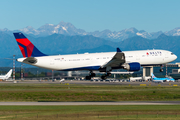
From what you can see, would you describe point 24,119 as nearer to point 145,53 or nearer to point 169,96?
point 169,96

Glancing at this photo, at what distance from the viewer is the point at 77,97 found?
58.7 meters

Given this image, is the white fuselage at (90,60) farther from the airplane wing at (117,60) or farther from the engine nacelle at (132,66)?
the engine nacelle at (132,66)

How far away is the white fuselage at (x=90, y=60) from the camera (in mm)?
65438

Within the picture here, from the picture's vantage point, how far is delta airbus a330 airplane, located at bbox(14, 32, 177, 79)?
214 ft

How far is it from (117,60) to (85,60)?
679 centimetres

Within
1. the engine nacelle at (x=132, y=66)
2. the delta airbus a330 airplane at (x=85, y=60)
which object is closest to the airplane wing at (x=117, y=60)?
the delta airbus a330 airplane at (x=85, y=60)

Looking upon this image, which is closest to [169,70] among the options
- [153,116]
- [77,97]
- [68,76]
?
[68,76]

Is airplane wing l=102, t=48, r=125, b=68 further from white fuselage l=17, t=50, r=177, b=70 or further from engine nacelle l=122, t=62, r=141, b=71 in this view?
white fuselage l=17, t=50, r=177, b=70

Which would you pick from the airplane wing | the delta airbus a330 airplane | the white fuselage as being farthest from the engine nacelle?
the white fuselage

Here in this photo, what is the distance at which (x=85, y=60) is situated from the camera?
66.6m

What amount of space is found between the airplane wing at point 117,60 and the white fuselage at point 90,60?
1.55m

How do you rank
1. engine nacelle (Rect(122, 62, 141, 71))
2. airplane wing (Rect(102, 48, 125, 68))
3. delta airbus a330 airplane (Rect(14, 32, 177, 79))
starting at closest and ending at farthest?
1. airplane wing (Rect(102, 48, 125, 68))
2. delta airbus a330 airplane (Rect(14, 32, 177, 79))
3. engine nacelle (Rect(122, 62, 141, 71))

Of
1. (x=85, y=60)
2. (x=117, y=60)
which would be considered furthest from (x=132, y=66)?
(x=85, y=60)

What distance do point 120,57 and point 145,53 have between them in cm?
731
